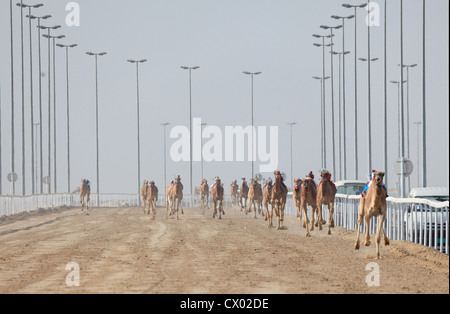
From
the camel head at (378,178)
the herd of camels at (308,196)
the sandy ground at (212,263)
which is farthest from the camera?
the herd of camels at (308,196)

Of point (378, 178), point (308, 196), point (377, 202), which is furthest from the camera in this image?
point (308, 196)

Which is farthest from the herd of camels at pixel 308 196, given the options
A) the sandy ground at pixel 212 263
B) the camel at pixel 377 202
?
the sandy ground at pixel 212 263


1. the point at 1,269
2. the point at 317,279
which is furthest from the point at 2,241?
the point at 317,279

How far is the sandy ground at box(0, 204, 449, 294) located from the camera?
15023mm

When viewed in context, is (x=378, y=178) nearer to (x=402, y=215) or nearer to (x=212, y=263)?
(x=212, y=263)

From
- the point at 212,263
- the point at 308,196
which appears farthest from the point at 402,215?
the point at 212,263

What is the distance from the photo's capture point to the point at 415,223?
22531 millimetres

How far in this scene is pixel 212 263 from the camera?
1919 centimetres

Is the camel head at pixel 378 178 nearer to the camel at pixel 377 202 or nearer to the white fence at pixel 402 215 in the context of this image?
the camel at pixel 377 202

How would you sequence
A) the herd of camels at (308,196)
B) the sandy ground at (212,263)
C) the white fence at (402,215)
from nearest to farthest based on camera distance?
the sandy ground at (212,263)
the herd of camels at (308,196)
the white fence at (402,215)

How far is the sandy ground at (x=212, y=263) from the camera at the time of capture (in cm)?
1502
